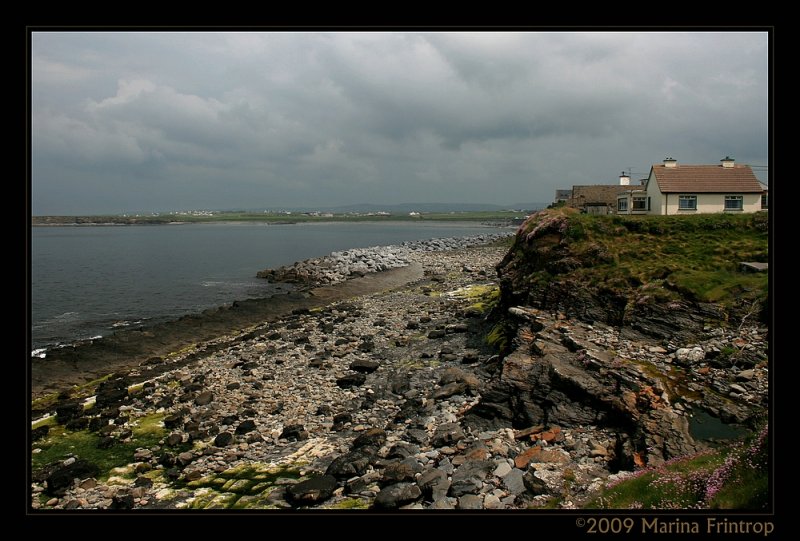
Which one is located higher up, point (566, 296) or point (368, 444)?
point (566, 296)

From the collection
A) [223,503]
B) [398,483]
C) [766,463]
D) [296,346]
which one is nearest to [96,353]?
[296,346]

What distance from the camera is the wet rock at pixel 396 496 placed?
1203cm

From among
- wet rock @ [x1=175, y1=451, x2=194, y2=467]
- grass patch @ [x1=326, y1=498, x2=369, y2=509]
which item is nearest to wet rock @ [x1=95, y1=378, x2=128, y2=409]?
wet rock @ [x1=175, y1=451, x2=194, y2=467]

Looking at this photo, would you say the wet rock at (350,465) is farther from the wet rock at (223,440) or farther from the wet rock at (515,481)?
the wet rock at (223,440)

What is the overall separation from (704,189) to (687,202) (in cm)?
151

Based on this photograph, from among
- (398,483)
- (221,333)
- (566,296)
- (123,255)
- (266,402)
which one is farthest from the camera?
(123,255)

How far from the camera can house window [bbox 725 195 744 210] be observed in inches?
1380

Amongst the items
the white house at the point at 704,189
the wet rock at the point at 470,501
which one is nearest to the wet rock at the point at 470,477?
the wet rock at the point at 470,501

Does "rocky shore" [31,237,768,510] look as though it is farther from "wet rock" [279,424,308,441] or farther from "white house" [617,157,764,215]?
"white house" [617,157,764,215]

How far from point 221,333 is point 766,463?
116 ft

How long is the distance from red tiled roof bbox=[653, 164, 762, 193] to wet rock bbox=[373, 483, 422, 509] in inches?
1335

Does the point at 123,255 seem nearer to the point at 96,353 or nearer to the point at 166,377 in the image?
the point at 96,353

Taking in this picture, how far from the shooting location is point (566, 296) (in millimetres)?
25094

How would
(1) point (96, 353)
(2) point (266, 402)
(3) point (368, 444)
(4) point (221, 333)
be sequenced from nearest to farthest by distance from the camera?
(3) point (368, 444)
(2) point (266, 402)
(1) point (96, 353)
(4) point (221, 333)
